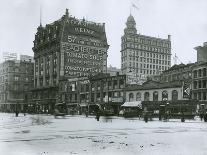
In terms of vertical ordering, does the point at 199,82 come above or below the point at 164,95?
above

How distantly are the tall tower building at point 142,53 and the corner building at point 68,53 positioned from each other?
53743 millimetres

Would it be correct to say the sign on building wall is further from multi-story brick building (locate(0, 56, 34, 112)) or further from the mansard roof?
the mansard roof

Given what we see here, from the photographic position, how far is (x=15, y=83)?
5103 inches

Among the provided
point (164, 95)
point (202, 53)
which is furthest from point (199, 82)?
point (164, 95)

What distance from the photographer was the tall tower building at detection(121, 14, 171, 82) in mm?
165250

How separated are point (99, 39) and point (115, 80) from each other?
3036 cm

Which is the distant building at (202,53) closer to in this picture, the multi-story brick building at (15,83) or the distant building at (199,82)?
the distant building at (199,82)

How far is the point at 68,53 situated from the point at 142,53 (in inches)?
2828

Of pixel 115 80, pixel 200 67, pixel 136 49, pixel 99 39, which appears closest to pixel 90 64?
pixel 99 39

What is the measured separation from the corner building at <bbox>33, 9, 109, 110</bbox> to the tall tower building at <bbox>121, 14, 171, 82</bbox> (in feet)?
176

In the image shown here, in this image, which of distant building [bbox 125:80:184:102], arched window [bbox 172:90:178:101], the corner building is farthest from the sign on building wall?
arched window [bbox 172:90:178:101]

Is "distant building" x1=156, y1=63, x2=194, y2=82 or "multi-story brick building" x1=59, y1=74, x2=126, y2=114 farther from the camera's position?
"distant building" x1=156, y1=63, x2=194, y2=82

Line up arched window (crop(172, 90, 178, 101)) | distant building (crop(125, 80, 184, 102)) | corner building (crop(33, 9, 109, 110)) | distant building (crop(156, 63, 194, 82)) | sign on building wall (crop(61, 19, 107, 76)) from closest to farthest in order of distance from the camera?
arched window (crop(172, 90, 178, 101)), distant building (crop(125, 80, 184, 102)), distant building (crop(156, 63, 194, 82)), corner building (crop(33, 9, 109, 110)), sign on building wall (crop(61, 19, 107, 76))

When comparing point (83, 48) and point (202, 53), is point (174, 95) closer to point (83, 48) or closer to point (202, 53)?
point (202, 53)
